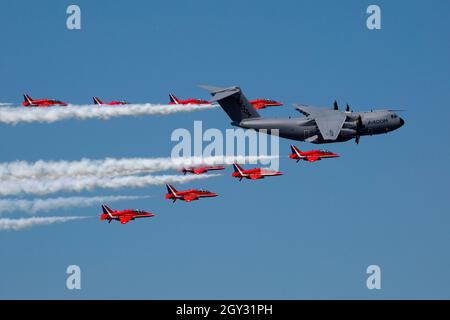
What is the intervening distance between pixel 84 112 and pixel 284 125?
1670 centimetres

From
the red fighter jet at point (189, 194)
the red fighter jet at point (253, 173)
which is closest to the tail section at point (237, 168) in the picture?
the red fighter jet at point (253, 173)

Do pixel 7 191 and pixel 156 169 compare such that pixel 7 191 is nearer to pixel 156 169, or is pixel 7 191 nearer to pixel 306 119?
pixel 156 169

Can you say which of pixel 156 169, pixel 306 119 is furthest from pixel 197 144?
pixel 306 119

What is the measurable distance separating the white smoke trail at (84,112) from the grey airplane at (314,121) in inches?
184

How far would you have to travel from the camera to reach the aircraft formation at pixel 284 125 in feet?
288

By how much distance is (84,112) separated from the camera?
3526 inches

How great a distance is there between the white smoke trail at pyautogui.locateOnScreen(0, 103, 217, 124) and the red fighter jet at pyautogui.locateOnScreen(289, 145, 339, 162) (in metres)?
10.6

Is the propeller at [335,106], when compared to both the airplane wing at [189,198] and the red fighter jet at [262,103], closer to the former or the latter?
the red fighter jet at [262,103]

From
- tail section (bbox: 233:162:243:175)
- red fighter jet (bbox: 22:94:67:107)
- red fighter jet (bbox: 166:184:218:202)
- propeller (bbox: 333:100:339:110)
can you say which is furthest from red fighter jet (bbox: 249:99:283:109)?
red fighter jet (bbox: 22:94:67:107)

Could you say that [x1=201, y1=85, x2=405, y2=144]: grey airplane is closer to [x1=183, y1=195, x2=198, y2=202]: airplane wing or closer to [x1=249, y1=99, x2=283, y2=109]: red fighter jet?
[x1=249, y1=99, x2=283, y2=109]: red fighter jet

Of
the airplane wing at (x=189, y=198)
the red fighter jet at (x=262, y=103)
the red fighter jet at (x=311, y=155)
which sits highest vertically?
the red fighter jet at (x=262, y=103)

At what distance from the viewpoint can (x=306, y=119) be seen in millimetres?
90688

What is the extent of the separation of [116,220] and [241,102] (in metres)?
15.3

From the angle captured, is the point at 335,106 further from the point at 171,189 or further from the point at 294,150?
the point at 171,189
